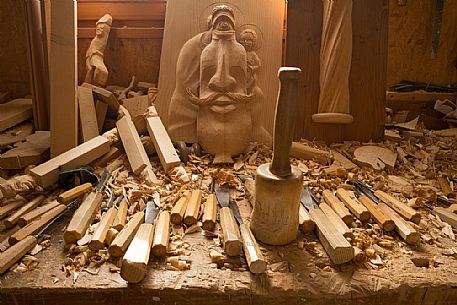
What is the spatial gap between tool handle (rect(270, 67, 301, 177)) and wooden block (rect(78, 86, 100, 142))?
126 centimetres

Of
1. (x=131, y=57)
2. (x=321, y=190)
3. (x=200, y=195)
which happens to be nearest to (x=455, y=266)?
(x=321, y=190)

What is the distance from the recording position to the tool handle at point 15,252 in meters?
1.03

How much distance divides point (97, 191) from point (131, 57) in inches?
59.2

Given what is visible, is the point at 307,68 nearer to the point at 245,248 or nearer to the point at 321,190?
the point at 321,190

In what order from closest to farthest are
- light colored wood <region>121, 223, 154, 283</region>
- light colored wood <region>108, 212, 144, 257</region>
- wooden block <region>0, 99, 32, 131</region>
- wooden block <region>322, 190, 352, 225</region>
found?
light colored wood <region>121, 223, 154, 283</region>
light colored wood <region>108, 212, 144, 257</region>
wooden block <region>322, 190, 352, 225</region>
wooden block <region>0, 99, 32, 131</region>

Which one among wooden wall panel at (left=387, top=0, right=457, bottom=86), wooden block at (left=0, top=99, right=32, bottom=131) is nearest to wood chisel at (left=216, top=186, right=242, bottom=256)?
wooden block at (left=0, top=99, right=32, bottom=131)

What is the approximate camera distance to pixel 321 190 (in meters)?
1.62

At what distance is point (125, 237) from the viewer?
3.69 feet

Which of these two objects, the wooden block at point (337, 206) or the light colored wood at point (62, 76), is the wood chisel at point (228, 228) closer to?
the wooden block at point (337, 206)

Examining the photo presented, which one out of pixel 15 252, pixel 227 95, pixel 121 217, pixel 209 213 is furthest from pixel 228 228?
pixel 227 95

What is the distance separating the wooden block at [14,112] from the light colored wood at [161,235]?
139 cm

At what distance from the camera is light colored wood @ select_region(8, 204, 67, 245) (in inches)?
45.6

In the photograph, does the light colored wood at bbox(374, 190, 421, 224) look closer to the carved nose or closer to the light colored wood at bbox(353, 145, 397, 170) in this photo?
the light colored wood at bbox(353, 145, 397, 170)

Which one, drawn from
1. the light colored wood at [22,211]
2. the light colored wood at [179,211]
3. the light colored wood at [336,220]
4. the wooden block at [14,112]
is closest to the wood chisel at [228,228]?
the light colored wood at [179,211]
